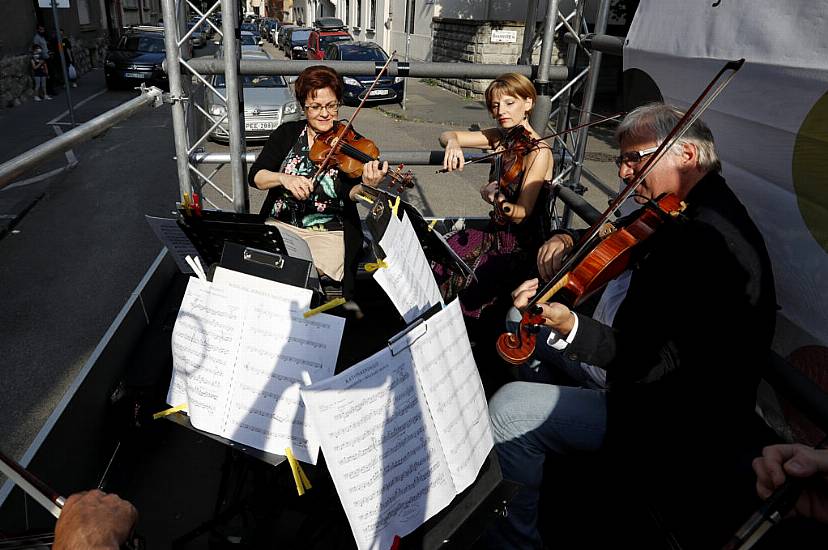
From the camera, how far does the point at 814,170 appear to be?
6.39ft

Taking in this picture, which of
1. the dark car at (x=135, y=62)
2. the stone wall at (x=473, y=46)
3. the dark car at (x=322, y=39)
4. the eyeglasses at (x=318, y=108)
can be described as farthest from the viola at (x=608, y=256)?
the dark car at (x=322, y=39)

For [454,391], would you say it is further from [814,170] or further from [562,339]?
[814,170]

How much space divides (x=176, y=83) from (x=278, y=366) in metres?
2.33

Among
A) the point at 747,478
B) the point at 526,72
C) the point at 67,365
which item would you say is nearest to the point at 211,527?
the point at 747,478

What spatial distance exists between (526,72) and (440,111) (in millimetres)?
11463

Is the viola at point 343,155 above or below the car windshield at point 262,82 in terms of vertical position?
above

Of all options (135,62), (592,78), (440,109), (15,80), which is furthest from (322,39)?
(592,78)

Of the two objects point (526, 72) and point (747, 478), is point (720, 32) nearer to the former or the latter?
point (526, 72)

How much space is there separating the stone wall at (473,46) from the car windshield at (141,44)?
8.44m

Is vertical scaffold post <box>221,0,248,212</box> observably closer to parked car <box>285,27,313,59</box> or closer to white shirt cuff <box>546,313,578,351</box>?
white shirt cuff <box>546,313,578,351</box>

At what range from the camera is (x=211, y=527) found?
1.97 metres

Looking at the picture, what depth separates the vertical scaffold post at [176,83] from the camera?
9.85 ft

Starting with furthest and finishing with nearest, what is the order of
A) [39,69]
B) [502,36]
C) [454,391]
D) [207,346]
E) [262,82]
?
[502,36] < [39,69] < [262,82] < [207,346] < [454,391]

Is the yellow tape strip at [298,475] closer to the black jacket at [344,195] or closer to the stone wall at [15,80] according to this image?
the black jacket at [344,195]
